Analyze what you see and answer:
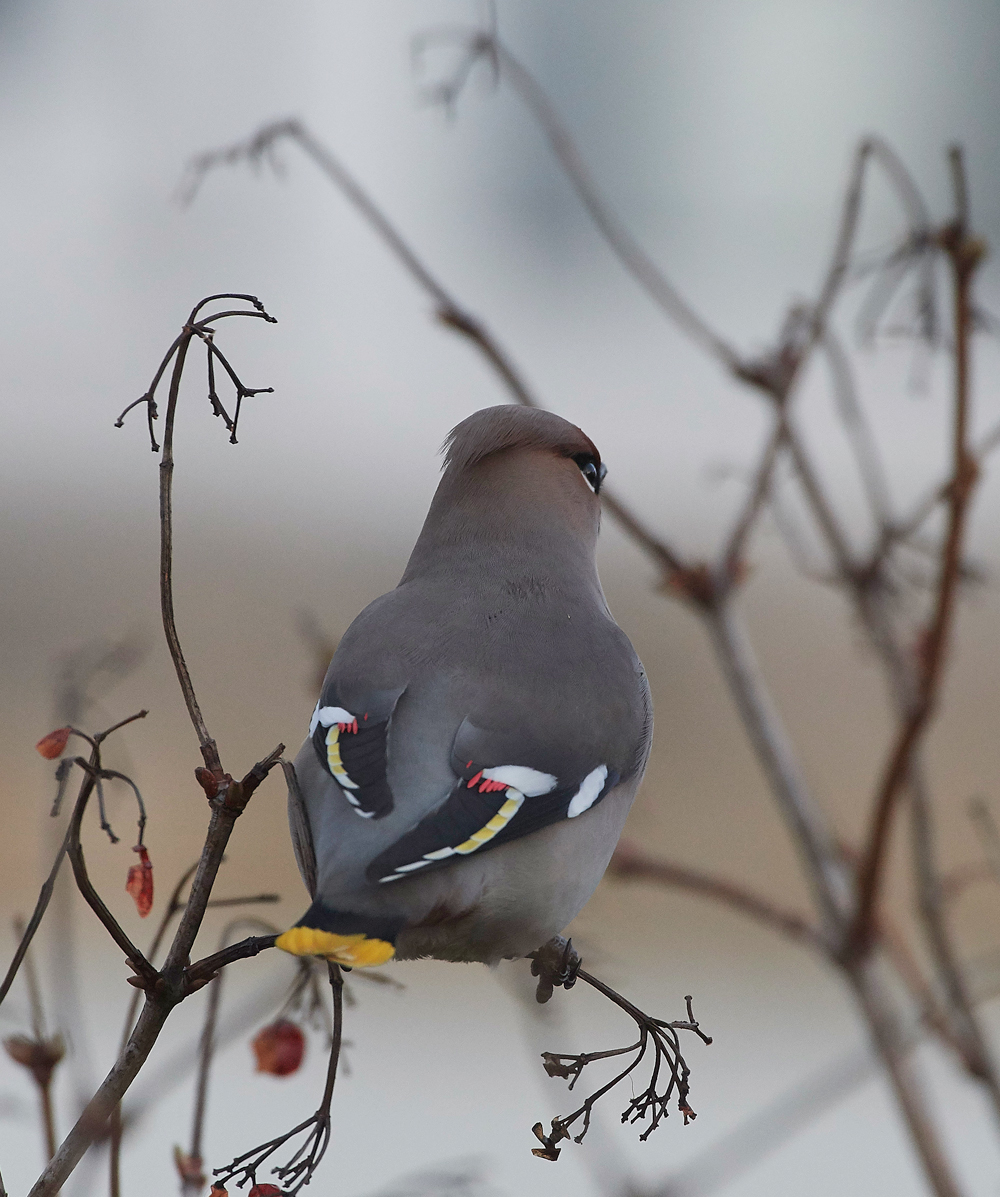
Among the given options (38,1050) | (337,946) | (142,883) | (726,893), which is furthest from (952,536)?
(38,1050)

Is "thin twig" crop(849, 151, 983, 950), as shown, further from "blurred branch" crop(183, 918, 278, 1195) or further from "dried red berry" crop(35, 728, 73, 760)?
"dried red berry" crop(35, 728, 73, 760)

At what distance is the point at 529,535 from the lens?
1.76 metres

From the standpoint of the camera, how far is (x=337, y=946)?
1160 mm

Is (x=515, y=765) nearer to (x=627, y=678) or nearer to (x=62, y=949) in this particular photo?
(x=627, y=678)

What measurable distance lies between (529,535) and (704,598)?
0.73 feet

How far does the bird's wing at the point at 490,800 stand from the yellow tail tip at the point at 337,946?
0.22 ft

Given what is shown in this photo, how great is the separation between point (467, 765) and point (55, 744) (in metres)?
0.39

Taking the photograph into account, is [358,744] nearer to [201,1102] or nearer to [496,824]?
[496,824]

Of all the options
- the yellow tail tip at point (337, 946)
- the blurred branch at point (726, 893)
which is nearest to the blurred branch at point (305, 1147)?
the yellow tail tip at point (337, 946)

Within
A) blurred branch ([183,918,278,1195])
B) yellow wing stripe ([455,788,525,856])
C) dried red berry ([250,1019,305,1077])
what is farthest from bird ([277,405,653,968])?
dried red berry ([250,1019,305,1077])

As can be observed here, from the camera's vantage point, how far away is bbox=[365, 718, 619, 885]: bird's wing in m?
1.28

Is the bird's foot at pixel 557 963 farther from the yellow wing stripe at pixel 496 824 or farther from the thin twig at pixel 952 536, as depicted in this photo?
the thin twig at pixel 952 536

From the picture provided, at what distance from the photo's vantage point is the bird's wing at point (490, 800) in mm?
1284

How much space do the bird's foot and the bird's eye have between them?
24.8 inches
